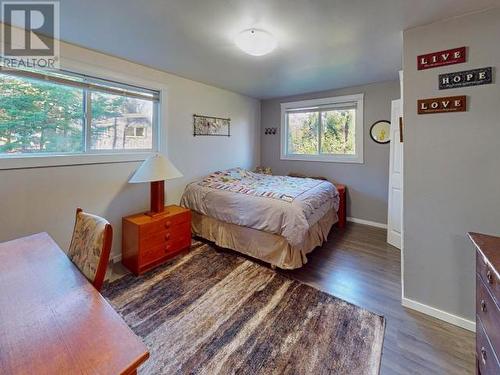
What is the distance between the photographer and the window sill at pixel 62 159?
2.03 m

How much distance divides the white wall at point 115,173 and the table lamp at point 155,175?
0.35m

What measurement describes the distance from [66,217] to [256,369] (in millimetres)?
2223

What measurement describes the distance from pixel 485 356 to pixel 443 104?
1532 mm

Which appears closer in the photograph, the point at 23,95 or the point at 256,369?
the point at 256,369

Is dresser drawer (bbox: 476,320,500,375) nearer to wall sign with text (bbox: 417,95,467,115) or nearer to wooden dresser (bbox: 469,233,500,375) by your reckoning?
wooden dresser (bbox: 469,233,500,375)

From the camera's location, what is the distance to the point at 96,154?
2580 millimetres

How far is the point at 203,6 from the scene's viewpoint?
1.67 m

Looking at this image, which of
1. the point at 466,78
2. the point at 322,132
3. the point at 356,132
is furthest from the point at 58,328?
the point at 322,132

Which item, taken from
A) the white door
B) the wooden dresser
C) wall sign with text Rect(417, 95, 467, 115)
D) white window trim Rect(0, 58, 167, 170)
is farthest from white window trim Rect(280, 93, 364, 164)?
the wooden dresser

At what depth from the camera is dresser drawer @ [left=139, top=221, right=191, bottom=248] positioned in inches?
98.2

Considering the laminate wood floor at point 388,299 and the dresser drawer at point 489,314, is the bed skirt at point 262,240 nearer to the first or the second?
the laminate wood floor at point 388,299

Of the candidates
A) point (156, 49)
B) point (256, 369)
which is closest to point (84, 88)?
point (156, 49)

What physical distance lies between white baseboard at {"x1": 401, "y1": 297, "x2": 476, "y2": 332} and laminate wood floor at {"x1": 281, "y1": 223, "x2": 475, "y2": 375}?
4 cm

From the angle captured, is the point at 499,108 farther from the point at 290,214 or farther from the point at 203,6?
the point at 203,6
